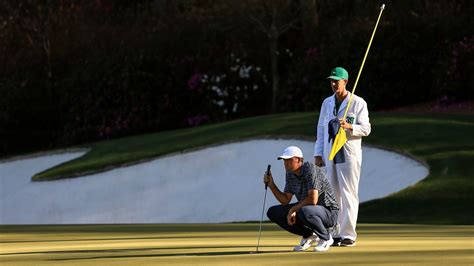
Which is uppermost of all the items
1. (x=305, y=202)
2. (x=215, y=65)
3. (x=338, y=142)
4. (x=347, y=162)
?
(x=338, y=142)

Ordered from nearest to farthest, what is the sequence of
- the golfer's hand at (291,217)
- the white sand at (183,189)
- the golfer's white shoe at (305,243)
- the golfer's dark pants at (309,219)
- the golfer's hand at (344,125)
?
the golfer's hand at (291,217), the golfer's dark pants at (309,219), the golfer's white shoe at (305,243), the golfer's hand at (344,125), the white sand at (183,189)

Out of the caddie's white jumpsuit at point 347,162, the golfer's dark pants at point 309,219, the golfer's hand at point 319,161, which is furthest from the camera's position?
the golfer's hand at point 319,161

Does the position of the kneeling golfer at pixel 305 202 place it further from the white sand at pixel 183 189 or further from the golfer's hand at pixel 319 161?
the white sand at pixel 183 189

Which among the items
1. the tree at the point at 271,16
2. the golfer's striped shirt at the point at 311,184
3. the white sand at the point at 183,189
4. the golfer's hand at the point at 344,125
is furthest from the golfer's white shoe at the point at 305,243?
the tree at the point at 271,16

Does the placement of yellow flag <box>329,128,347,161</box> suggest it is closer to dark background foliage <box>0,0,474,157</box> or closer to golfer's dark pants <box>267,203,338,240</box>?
golfer's dark pants <box>267,203,338,240</box>

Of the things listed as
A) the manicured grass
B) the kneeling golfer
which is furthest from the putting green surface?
the manicured grass

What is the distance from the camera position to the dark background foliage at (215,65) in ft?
127

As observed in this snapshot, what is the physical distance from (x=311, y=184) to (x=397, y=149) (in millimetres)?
15527

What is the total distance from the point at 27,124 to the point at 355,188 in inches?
1238

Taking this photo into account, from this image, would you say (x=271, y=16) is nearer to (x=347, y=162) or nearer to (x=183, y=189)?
(x=183, y=189)

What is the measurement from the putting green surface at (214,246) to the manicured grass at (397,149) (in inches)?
148

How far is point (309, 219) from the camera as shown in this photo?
544 inches

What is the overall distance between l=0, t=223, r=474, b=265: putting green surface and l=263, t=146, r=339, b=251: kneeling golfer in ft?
0.76

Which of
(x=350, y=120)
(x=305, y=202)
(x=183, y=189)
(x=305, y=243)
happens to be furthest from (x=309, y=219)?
(x=183, y=189)
